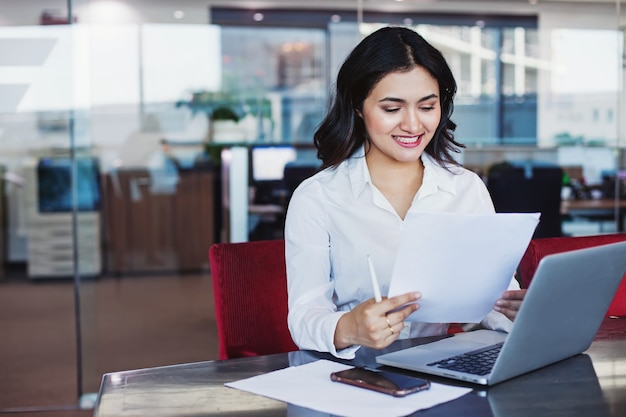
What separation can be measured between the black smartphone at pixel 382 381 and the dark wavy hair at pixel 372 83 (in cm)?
83

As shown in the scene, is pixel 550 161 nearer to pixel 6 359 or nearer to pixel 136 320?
pixel 136 320

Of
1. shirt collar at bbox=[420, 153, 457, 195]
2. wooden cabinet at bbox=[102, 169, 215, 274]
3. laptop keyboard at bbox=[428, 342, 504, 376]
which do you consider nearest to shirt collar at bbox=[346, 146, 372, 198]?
shirt collar at bbox=[420, 153, 457, 195]

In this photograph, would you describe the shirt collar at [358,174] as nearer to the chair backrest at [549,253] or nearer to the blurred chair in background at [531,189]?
the chair backrest at [549,253]

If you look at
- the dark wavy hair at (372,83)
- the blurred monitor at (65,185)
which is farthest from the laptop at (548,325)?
the blurred monitor at (65,185)

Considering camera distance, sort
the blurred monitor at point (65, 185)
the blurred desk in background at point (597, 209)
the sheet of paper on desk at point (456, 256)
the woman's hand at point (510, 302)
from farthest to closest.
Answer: the blurred desk in background at point (597, 209) < the blurred monitor at point (65, 185) < the woman's hand at point (510, 302) < the sheet of paper on desk at point (456, 256)

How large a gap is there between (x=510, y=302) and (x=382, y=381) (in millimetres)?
398

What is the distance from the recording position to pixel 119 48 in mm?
4422

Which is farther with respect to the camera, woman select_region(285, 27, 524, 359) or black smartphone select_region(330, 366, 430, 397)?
woman select_region(285, 27, 524, 359)

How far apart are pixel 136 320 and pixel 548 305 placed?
3.54 meters

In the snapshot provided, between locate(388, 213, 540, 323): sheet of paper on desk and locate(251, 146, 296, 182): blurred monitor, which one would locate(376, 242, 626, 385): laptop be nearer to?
locate(388, 213, 540, 323): sheet of paper on desk

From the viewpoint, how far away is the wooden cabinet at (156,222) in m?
4.57

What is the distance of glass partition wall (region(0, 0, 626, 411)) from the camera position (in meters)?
4.42

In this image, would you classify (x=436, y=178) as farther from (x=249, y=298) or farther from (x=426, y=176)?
(x=249, y=298)

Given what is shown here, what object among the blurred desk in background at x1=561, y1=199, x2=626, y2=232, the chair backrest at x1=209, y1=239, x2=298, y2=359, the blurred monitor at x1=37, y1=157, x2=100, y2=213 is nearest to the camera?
the chair backrest at x1=209, y1=239, x2=298, y2=359
